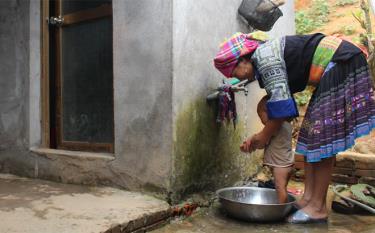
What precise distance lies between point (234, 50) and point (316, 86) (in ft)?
2.04

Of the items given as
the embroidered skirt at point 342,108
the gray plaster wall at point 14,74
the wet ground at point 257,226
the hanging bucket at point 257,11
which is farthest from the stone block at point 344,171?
the gray plaster wall at point 14,74

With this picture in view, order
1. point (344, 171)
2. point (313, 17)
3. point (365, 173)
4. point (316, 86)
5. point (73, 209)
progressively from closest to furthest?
point (73, 209) < point (316, 86) < point (365, 173) < point (344, 171) < point (313, 17)

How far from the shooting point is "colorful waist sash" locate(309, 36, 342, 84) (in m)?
2.57

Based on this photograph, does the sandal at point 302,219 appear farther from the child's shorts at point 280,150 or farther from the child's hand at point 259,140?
the child's hand at point 259,140

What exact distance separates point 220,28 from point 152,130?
3.73 feet

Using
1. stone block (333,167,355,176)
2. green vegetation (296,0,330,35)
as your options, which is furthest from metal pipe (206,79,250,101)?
green vegetation (296,0,330,35)

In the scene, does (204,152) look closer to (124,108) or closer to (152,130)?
(152,130)

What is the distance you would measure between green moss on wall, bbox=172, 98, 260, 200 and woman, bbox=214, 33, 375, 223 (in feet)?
1.66

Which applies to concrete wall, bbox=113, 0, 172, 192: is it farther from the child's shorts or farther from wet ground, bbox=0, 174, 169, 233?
the child's shorts

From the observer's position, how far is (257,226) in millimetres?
2652

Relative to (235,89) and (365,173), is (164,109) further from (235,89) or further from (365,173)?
(365,173)

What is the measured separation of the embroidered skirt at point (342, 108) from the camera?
2.48m

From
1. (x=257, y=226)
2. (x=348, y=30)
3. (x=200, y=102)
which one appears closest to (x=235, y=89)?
(x=200, y=102)

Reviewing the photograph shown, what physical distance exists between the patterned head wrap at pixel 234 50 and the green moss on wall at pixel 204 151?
17.7 inches
